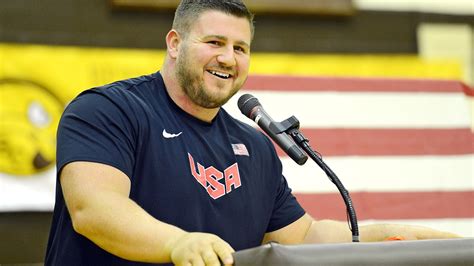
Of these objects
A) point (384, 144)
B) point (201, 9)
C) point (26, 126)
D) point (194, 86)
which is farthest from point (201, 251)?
point (384, 144)

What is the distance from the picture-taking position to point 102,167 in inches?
64.6

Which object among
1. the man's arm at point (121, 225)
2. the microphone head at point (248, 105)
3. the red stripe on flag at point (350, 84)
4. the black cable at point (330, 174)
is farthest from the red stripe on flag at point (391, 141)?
the man's arm at point (121, 225)

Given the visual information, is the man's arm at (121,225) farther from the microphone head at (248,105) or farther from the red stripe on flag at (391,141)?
the red stripe on flag at (391,141)

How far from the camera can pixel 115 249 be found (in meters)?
1.50

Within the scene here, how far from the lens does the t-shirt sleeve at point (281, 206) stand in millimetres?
2232

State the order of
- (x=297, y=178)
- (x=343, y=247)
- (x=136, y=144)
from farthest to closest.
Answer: (x=297, y=178) → (x=136, y=144) → (x=343, y=247)

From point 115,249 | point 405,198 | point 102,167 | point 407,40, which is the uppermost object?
point 407,40

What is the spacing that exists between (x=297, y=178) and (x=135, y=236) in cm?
231

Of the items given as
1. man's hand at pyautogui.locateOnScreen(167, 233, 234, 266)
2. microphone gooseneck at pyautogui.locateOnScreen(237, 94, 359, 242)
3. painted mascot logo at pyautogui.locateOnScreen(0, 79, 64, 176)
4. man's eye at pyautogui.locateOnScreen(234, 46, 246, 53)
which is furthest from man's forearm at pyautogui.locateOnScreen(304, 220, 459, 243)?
painted mascot logo at pyautogui.locateOnScreen(0, 79, 64, 176)

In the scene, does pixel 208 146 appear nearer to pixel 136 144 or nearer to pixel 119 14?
pixel 136 144

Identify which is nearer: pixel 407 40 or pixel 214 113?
pixel 214 113

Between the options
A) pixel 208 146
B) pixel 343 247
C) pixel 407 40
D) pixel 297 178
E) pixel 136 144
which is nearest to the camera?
pixel 343 247

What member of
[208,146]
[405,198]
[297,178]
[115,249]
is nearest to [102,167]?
[115,249]

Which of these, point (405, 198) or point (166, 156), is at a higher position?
point (166, 156)
